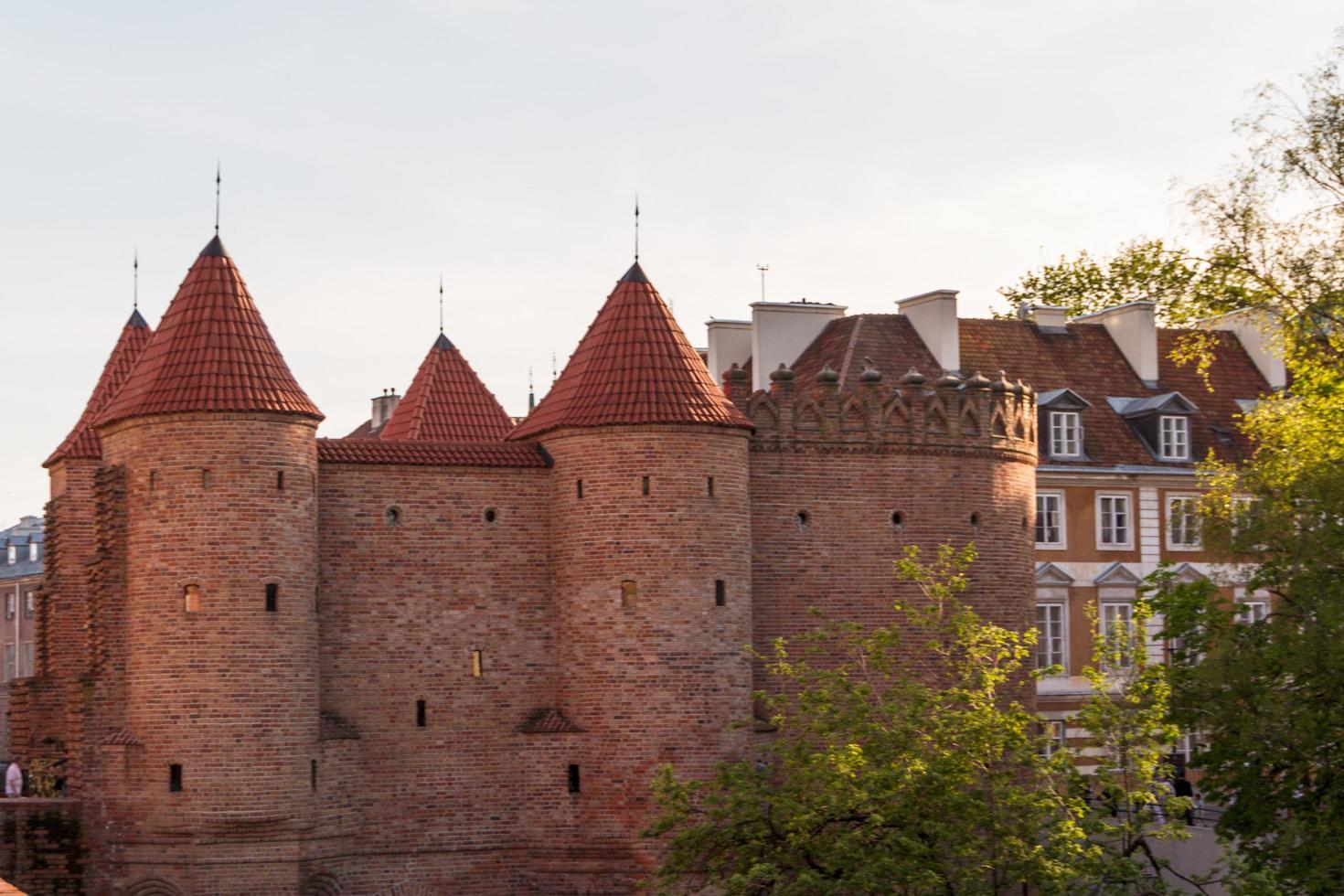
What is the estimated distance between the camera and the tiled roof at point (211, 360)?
121 feet

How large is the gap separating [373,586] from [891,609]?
892 centimetres

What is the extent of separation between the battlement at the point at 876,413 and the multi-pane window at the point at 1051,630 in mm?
8736

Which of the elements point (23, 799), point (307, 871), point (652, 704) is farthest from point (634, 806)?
point (23, 799)

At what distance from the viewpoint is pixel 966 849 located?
1292 inches

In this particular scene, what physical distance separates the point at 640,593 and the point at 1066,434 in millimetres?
17447

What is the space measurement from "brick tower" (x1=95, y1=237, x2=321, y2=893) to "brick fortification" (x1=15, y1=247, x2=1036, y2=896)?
0.15ft

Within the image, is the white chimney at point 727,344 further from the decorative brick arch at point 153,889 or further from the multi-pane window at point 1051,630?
the decorative brick arch at point 153,889

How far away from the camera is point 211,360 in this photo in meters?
37.2

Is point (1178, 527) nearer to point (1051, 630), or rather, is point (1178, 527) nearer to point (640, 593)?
point (1051, 630)

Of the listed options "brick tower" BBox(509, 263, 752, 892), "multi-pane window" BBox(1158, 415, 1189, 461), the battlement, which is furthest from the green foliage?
"multi-pane window" BBox(1158, 415, 1189, 461)

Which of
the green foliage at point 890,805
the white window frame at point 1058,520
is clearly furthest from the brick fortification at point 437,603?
the white window frame at point 1058,520

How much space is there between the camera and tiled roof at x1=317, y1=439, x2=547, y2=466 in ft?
126

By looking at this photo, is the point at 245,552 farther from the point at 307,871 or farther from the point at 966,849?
the point at 966,849

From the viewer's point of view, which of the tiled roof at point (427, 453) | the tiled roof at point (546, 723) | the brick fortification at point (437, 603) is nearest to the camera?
the brick fortification at point (437, 603)
